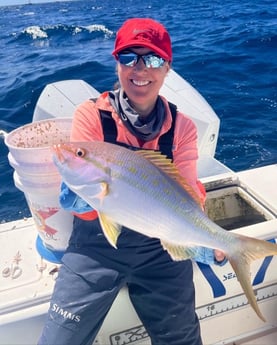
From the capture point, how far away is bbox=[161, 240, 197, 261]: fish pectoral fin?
2.10 metres

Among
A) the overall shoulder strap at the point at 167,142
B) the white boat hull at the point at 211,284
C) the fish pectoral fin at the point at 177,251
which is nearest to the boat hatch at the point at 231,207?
the white boat hull at the point at 211,284

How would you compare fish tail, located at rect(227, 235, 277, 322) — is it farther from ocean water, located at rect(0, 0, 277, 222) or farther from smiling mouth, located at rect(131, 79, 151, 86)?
ocean water, located at rect(0, 0, 277, 222)

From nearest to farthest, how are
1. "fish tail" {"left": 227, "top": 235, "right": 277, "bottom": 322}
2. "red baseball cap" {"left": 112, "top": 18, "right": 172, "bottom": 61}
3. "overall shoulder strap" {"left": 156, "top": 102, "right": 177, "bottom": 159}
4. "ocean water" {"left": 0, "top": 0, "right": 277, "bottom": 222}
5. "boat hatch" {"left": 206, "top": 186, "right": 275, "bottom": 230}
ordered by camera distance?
1. "fish tail" {"left": 227, "top": 235, "right": 277, "bottom": 322}
2. "red baseball cap" {"left": 112, "top": 18, "right": 172, "bottom": 61}
3. "overall shoulder strap" {"left": 156, "top": 102, "right": 177, "bottom": 159}
4. "boat hatch" {"left": 206, "top": 186, "right": 275, "bottom": 230}
5. "ocean water" {"left": 0, "top": 0, "right": 277, "bottom": 222}

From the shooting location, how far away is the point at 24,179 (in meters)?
2.68

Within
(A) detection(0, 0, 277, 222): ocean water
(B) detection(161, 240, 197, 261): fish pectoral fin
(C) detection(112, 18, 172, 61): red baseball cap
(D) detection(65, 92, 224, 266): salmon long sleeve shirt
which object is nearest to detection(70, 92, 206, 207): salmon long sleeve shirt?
(D) detection(65, 92, 224, 266): salmon long sleeve shirt

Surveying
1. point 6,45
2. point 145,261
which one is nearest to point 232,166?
point 145,261

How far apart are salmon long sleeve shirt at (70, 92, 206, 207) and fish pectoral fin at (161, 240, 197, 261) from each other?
544 millimetres

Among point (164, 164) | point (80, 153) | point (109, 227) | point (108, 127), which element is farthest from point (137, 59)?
point (109, 227)

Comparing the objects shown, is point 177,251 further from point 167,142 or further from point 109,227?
point 167,142

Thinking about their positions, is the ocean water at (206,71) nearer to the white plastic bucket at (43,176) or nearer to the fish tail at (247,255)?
the white plastic bucket at (43,176)

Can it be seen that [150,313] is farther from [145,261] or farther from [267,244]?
[267,244]

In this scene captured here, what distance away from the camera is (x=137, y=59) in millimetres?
2451

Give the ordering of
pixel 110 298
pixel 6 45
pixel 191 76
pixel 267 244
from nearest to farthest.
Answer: pixel 267 244 → pixel 110 298 → pixel 191 76 → pixel 6 45

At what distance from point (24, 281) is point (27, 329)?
314 millimetres
